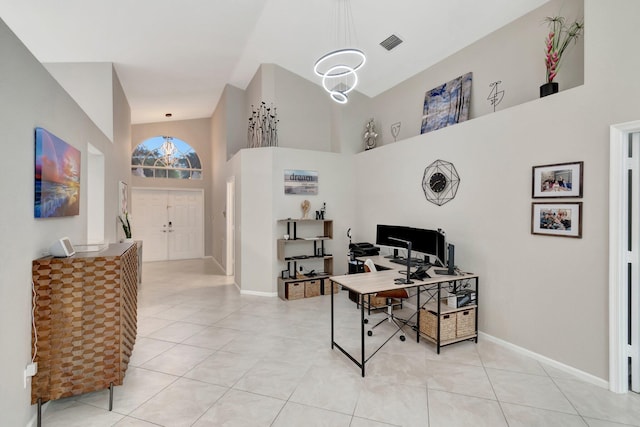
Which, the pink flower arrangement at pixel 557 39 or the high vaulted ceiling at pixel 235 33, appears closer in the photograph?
the pink flower arrangement at pixel 557 39

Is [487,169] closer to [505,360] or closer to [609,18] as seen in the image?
[609,18]

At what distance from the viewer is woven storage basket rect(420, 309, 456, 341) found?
3229 mm

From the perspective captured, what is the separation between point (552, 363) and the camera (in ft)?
9.45

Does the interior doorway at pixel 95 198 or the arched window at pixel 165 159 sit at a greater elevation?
the arched window at pixel 165 159

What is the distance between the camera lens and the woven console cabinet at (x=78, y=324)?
6.99 ft

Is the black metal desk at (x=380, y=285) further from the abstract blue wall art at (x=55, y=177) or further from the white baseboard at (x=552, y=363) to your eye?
the abstract blue wall art at (x=55, y=177)

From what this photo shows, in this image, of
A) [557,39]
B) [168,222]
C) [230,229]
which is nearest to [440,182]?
[557,39]

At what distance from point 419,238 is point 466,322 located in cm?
118

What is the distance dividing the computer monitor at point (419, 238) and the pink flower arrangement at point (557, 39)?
78.7 inches

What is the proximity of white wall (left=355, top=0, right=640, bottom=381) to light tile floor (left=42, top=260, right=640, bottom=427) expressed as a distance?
0.39m

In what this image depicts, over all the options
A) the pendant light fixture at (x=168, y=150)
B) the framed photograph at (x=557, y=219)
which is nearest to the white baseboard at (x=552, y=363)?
the framed photograph at (x=557, y=219)

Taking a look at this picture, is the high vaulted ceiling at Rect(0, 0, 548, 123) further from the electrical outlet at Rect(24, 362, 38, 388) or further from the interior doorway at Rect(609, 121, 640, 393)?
the electrical outlet at Rect(24, 362, 38, 388)

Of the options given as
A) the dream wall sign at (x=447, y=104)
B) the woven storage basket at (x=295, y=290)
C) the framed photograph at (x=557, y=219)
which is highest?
the dream wall sign at (x=447, y=104)

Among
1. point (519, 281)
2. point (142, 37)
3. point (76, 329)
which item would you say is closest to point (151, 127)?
point (142, 37)
